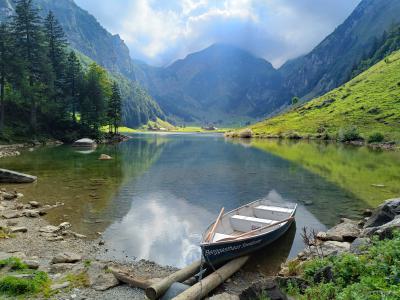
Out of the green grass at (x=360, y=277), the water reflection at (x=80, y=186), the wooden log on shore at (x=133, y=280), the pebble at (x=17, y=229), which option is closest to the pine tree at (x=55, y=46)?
the water reflection at (x=80, y=186)

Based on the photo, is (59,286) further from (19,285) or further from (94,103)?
(94,103)

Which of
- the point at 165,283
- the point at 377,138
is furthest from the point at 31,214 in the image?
the point at 377,138

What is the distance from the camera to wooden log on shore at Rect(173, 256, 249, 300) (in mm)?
14025

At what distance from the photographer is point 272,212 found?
26.7m

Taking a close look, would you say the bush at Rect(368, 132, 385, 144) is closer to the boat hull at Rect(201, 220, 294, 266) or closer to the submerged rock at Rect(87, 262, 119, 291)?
the boat hull at Rect(201, 220, 294, 266)

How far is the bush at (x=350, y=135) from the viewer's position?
121319mm

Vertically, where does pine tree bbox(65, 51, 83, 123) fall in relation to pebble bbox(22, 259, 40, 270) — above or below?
above

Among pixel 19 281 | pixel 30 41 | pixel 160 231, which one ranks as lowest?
pixel 160 231

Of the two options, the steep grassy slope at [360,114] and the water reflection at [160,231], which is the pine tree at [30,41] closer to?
the water reflection at [160,231]

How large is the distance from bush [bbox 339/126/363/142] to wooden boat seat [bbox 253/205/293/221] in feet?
350

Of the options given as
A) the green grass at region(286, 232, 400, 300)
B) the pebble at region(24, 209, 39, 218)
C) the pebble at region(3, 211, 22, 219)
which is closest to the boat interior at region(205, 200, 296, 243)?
the green grass at region(286, 232, 400, 300)

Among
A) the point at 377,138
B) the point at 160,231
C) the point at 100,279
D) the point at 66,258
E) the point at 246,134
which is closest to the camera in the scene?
the point at 100,279

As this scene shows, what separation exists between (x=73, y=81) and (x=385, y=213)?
110411 millimetres

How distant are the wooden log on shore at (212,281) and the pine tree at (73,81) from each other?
10447 cm
